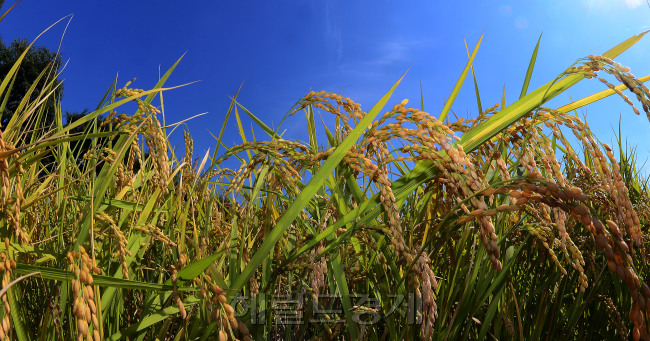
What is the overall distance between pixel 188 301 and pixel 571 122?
39.6 inches

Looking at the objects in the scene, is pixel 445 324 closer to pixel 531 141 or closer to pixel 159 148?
pixel 531 141

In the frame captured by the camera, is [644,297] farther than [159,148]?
No

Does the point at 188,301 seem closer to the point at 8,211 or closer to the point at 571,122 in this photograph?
the point at 8,211

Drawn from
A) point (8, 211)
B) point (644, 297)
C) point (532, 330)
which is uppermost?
point (8, 211)

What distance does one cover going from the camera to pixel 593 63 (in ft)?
3.77

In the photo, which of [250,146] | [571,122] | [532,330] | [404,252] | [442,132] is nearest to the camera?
[404,252]

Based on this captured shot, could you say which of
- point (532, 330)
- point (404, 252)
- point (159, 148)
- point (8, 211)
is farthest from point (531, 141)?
→ point (8, 211)

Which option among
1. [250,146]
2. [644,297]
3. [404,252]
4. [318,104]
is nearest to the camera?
[644,297]

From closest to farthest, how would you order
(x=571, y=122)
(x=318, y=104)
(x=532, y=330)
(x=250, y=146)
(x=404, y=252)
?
(x=404, y=252) → (x=571, y=122) → (x=250, y=146) → (x=318, y=104) → (x=532, y=330)

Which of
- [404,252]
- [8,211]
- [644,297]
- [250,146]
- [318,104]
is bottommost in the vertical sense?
[644,297]

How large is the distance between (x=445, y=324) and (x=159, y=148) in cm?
86

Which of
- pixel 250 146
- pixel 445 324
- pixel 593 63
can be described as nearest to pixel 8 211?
pixel 250 146

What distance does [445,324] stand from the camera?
127 centimetres

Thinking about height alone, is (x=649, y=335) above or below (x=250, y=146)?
below
